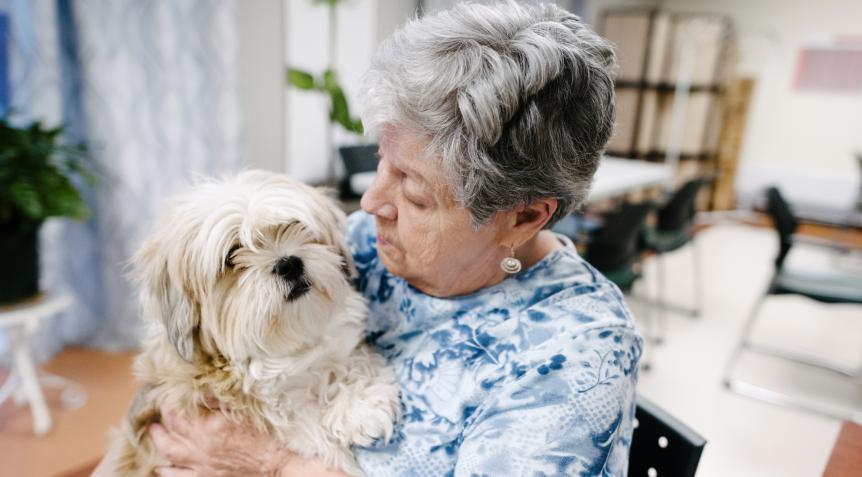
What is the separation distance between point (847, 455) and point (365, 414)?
84 cm

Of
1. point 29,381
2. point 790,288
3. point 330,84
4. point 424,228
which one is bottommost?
point 29,381

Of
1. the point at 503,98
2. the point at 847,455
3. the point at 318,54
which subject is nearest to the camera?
the point at 503,98

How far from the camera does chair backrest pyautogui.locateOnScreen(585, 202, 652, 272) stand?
2754 mm

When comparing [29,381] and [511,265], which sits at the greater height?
[511,265]

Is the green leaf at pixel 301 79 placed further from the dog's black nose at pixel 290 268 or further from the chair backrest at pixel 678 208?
the chair backrest at pixel 678 208

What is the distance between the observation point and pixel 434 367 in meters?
1.01

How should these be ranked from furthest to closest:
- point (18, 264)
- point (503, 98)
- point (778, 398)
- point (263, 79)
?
1. point (263, 79)
2. point (778, 398)
3. point (18, 264)
4. point (503, 98)

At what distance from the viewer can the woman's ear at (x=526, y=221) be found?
97 cm

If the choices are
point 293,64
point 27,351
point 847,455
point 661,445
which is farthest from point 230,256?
point 293,64

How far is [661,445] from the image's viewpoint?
41.1 inches

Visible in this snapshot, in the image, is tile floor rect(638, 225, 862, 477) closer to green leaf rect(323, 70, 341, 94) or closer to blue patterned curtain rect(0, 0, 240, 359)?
green leaf rect(323, 70, 341, 94)

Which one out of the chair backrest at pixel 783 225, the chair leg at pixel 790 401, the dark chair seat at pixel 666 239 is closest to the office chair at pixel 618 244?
the dark chair seat at pixel 666 239

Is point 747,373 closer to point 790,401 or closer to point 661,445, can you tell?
point 790,401

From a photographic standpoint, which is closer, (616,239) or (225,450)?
(225,450)
